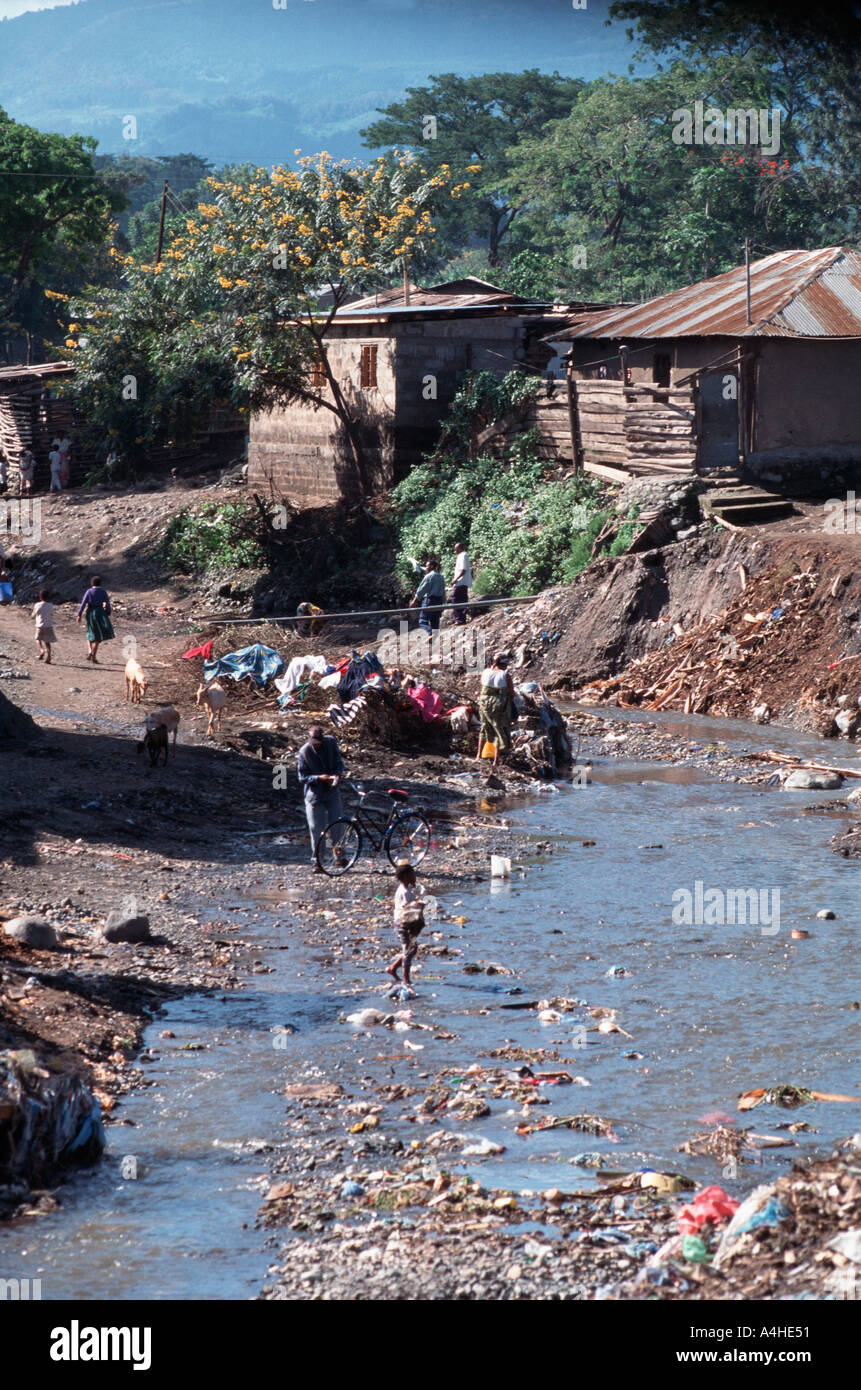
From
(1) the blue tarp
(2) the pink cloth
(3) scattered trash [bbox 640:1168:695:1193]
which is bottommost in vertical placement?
(3) scattered trash [bbox 640:1168:695:1193]

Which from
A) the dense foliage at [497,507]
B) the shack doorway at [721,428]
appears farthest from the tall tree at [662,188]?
the shack doorway at [721,428]

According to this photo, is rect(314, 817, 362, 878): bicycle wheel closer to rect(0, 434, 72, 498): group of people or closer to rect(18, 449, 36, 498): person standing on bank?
rect(0, 434, 72, 498): group of people

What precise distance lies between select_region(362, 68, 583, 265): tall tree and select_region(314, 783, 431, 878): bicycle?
56219mm

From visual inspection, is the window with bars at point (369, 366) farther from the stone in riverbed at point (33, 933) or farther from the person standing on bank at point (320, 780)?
the stone in riverbed at point (33, 933)

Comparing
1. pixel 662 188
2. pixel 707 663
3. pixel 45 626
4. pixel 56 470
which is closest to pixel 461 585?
pixel 707 663

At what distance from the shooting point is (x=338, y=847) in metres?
13.2

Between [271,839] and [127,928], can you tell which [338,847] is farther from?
[127,928]

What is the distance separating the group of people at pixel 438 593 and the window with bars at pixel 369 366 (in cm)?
644

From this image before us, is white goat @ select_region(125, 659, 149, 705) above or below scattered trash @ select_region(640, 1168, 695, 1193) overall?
above

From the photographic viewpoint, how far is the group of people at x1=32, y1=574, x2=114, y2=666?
850 inches

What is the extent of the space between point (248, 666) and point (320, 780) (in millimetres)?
7213

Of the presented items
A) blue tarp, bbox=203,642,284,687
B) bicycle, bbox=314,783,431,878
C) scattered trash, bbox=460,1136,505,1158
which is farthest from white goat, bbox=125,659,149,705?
scattered trash, bbox=460,1136,505,1158
